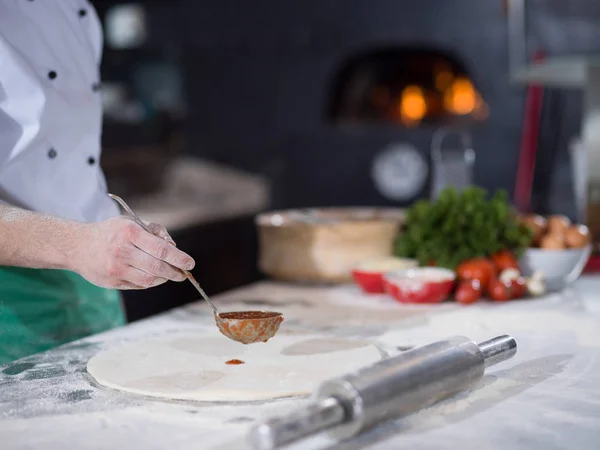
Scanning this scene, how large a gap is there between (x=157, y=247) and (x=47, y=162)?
1.95ft

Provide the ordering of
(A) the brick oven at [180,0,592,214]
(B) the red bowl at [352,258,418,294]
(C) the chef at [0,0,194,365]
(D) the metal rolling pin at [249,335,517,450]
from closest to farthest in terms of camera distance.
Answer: (D) the metal rolling pin at [249,335,517,450], (C) the chef at [0,0,194,365], (B) the red bowl at [352,258,418,294], (A) the brick oven at [180,0,592,214]

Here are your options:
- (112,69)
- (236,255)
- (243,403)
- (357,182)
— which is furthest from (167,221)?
(243,403)

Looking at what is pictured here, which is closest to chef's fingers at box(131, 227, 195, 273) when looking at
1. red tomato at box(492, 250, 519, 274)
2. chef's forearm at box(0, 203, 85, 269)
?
chef's forearm at box(0, 203, 85, 269)

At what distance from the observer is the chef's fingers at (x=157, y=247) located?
123 cm

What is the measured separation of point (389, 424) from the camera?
1046 mm

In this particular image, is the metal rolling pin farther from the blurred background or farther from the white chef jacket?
the blurred background

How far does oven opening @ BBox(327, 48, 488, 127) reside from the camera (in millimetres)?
4508

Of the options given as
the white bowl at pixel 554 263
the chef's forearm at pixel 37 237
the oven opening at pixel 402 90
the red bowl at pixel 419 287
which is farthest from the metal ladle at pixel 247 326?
the oven opening at pixel 402 90

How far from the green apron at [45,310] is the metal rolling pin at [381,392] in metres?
0.88

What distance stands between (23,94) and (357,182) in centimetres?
306

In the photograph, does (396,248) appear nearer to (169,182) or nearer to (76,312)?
(76,312)

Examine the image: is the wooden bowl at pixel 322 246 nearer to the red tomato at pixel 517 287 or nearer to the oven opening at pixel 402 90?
the red tomato at pixel 517 287

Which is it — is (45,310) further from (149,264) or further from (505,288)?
(505,288)

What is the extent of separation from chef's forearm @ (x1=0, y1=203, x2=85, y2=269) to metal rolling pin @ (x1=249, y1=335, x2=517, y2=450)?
0.57 meters
